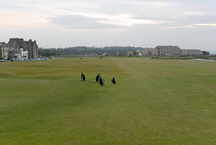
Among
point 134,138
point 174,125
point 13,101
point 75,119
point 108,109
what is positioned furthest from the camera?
point 13,101

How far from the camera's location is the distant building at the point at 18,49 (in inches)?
6176

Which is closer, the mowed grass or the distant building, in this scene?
the mowed grass

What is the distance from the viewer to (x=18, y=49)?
16975 cm

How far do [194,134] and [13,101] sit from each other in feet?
42.0

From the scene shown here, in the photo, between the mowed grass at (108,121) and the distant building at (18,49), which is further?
the distant building at (18,49)

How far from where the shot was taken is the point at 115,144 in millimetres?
10414

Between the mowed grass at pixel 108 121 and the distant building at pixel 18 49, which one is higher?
the distant building at pixel 18 49

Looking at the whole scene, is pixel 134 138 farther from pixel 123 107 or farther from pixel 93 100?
pixel 93 100

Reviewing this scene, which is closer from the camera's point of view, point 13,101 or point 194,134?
point 194,134

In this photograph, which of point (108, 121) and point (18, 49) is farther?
point (18, 49)

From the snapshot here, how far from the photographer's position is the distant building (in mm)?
156875

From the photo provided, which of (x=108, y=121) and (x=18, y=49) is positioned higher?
(x=18, y=49)

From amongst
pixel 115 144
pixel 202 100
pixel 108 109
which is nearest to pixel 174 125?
pixel 115 144

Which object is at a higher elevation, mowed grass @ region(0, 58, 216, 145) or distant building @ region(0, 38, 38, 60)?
distant building @ region(0, 38, 38, 60)
